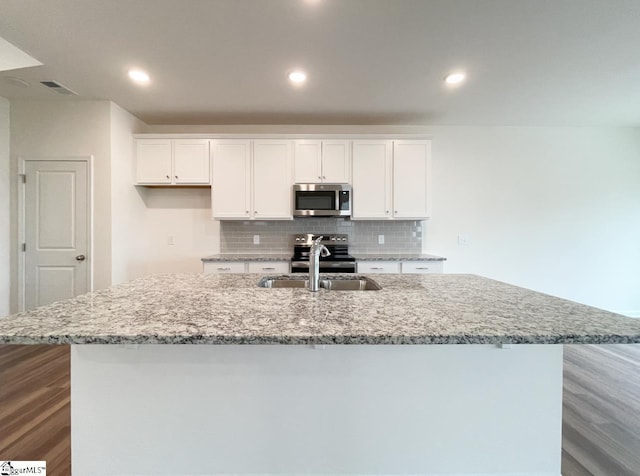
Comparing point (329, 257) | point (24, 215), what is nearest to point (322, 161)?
point (329, 257)

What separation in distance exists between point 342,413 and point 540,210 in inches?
162

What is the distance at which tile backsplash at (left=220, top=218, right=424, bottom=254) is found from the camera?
3.88m

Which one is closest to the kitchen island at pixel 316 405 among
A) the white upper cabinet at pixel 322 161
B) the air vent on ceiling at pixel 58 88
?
the white upper cabinet at pixel 322 161

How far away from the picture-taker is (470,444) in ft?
4.17

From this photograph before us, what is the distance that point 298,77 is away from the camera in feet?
8.77

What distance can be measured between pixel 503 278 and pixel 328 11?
Answer: 12.5 feet

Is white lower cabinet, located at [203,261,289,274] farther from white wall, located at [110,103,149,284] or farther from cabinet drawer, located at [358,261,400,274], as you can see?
white wall, located at [110,103,149,284]

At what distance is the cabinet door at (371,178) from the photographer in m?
3.54

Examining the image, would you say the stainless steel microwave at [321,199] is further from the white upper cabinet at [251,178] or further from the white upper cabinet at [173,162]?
the white upper cabinet at [173,162]

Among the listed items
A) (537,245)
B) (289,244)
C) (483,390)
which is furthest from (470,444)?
(537,245)

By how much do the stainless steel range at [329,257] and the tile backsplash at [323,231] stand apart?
86 millimetres

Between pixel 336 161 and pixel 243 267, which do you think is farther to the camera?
pixel 336 161

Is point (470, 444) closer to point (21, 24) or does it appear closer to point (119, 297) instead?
point (119, 297)

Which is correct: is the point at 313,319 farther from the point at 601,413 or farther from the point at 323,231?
the point at 323,231
